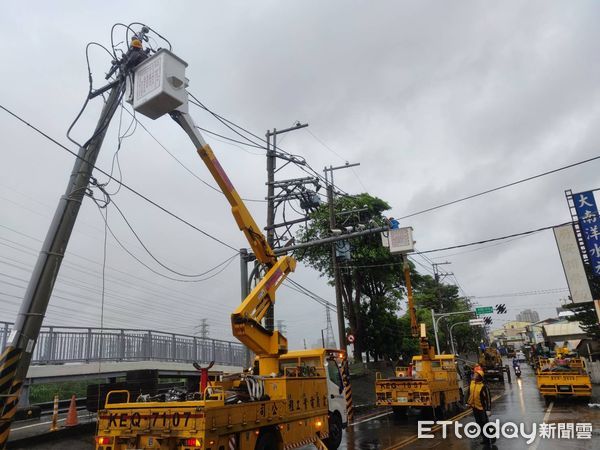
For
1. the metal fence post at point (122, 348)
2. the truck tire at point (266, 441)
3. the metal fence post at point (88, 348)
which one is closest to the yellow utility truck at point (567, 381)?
the truck tire at point (266, 441)

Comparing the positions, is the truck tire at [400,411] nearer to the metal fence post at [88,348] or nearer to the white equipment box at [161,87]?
the metal fence post at [88,348]

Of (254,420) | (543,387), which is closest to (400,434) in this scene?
(254,420)

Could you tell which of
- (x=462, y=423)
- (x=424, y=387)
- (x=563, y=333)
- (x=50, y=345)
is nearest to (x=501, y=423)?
(x=462, y=423)

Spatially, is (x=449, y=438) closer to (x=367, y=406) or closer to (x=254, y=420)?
(x=254, y=420)

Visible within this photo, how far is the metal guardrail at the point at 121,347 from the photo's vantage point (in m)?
13.6

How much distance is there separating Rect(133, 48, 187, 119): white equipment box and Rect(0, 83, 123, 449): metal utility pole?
129 centimetres

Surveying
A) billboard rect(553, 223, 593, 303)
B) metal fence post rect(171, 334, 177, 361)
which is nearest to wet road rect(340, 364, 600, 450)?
billboard rect(553, 223, 593, 303)

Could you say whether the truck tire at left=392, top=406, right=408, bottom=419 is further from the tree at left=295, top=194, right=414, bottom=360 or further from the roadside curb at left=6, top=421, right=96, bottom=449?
the tree at left=295, top=194, right=414, bottom=360

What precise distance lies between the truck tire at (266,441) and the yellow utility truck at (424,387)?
316 inches

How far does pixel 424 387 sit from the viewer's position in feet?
48.5

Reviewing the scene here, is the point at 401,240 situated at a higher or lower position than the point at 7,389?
higher

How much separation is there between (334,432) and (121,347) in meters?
8.99

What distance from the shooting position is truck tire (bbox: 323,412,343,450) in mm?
10789

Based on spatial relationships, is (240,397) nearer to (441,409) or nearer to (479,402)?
(479,402)
